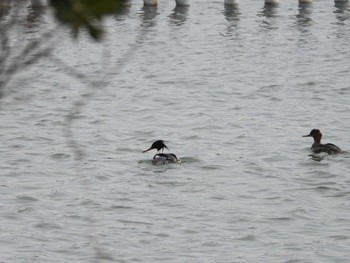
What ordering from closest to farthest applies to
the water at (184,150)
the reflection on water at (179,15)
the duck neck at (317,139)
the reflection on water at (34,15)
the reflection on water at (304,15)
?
the water at (184,150) < the duck neck at (317,139) < the reflection on water at (34,15) < the reflection on water at (304,15) < the reflection on water at (179,15)

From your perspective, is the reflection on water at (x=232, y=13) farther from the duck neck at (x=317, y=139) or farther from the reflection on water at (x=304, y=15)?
the duck neck at (x=317, y=139)

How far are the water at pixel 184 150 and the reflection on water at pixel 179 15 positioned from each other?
1424 millimetres

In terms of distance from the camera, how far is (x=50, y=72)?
3156cm

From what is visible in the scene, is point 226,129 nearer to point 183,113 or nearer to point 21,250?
point 183,113

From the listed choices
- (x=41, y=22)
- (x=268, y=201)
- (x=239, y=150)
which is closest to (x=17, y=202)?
(x=268, y=201)

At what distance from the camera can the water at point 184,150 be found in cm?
1543

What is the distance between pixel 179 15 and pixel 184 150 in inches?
827

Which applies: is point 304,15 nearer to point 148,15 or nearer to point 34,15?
point 148,15

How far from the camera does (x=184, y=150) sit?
22047 mm

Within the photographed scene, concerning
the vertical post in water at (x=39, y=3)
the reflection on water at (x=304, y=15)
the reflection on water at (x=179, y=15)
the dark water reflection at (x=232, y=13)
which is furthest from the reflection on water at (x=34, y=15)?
the reflection on water at (x=304, y=15)

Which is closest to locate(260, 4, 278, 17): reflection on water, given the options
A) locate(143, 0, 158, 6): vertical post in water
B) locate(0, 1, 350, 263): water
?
locate(0, 1, 350, 263): water

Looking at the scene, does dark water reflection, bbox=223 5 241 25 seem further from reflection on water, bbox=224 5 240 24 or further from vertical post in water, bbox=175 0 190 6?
vertical post in water, bbox=175 0 190 6

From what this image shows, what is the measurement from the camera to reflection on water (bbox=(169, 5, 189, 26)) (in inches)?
1610

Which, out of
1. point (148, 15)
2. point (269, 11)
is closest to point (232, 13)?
point (269, 11)
